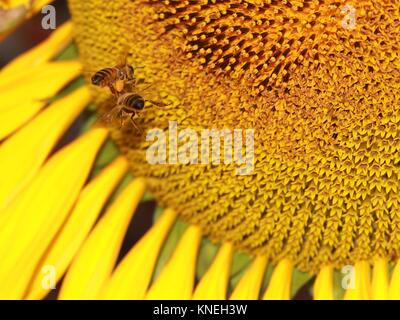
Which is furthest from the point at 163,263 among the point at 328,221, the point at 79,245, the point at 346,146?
the point at 346,146

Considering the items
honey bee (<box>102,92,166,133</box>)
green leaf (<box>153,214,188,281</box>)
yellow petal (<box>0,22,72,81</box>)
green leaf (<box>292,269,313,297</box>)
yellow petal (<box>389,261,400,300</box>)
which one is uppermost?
yellow petal (<box>0,22,72,81</box>)

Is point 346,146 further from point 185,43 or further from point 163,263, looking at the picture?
point 163,263

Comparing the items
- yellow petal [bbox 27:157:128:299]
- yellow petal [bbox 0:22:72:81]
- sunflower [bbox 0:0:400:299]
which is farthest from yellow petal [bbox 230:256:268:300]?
yellow petal [bbox 0:22:72:81]

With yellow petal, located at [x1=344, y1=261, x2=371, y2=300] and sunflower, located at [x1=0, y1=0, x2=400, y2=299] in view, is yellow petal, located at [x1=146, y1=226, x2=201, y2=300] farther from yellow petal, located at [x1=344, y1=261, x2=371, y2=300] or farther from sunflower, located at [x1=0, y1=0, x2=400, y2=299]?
yellow petal, located at [x1=344, y1=261, x2=371, y2=300]

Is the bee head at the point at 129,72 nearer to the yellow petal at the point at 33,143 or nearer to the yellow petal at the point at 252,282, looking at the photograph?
the yellow petal at the point at 33,143

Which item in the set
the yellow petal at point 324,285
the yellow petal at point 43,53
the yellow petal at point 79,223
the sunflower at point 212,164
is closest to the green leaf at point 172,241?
the sunflower at point 212,164
